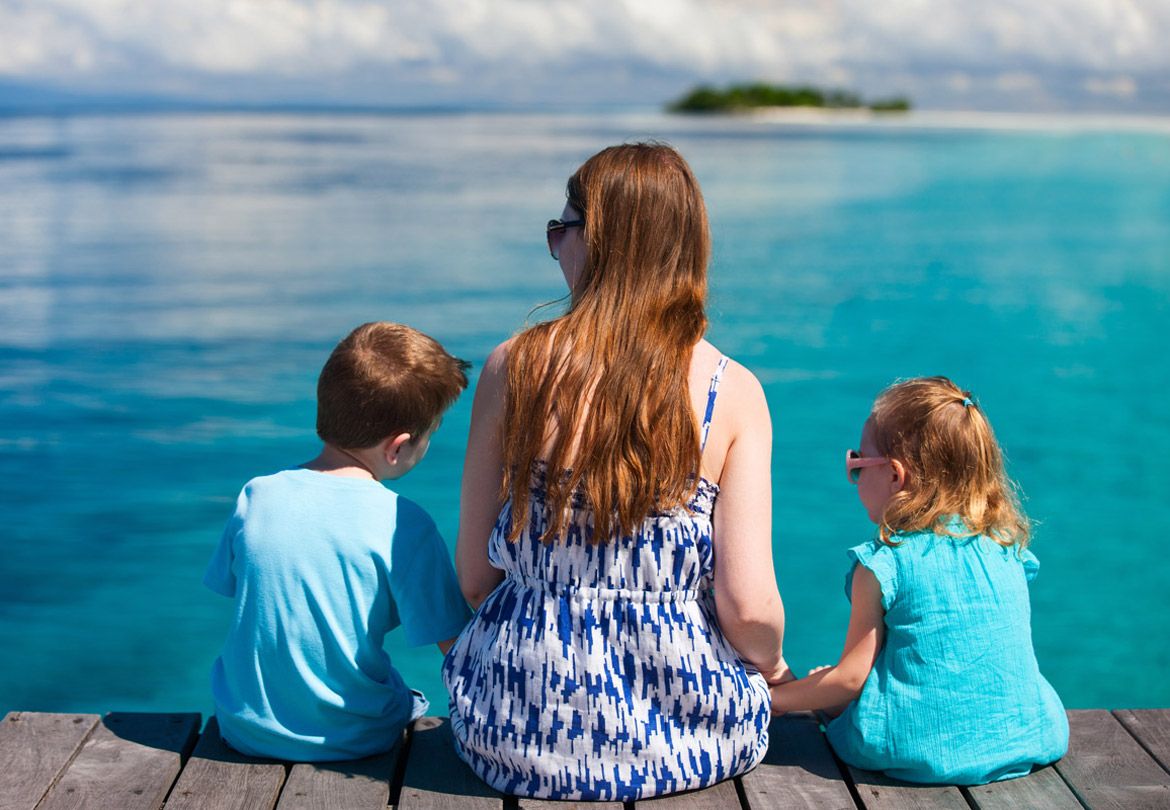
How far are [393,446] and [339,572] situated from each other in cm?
25

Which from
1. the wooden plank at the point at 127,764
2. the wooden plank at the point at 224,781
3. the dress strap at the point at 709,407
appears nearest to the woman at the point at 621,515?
the dress strap at the point at 709,407

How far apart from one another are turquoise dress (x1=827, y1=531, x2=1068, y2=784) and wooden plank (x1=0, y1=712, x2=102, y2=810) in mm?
1455

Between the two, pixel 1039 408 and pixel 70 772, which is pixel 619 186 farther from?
pixel 1039 408

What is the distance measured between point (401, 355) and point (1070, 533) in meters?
5.47

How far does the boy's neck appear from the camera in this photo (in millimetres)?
2186

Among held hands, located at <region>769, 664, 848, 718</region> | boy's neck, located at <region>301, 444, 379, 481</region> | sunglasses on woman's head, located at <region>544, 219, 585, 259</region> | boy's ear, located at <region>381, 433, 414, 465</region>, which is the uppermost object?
sunglasses on woman's head, located at <region>544, 219, 585, 259</region>

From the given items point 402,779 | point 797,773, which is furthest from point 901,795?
point 402,779

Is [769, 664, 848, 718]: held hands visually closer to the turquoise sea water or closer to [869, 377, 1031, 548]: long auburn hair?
[869, 377, 1031, 548]: long auburn hair

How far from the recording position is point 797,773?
221cm

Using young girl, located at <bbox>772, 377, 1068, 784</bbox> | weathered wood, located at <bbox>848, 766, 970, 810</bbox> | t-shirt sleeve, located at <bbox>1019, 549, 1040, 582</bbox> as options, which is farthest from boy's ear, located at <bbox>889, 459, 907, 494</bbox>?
weathered wood, located at <bbox>848, 766, 970, 810</bbox>

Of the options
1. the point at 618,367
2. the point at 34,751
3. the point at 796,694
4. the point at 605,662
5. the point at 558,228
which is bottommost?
the point at 34,751

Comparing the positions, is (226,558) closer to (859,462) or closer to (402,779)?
(402,779)

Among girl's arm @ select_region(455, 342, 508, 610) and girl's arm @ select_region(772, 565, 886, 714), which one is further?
girl's arm @ select_region(772, 565, 886, 714)

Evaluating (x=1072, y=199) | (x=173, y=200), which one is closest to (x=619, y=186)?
(x=173, y=200)
